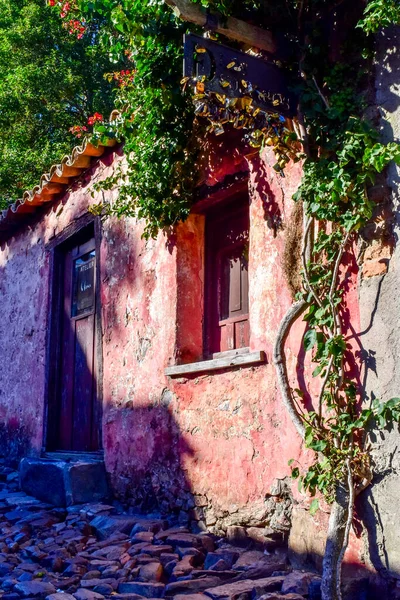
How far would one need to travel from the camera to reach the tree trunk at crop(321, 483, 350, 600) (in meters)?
2.88

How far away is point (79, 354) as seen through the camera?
21.0 feet

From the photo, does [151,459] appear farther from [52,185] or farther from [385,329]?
[52,185]

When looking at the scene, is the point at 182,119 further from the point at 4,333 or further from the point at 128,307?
the point at 4,333

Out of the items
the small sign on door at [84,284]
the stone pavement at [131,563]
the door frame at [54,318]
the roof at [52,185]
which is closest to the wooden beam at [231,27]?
the roof at [52,185]

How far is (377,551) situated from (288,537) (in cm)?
62

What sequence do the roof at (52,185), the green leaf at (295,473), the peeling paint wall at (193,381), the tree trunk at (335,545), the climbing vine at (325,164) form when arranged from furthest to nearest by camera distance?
the roof at (52,185) < the peeling paint wall at (193,381) < the green leaf at (295,473) < the climbing vine at (325,164) < the tree trunk at (335,545)

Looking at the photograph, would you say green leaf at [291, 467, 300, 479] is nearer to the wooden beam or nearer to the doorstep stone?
the wooden beam

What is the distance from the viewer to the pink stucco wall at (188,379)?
372cm

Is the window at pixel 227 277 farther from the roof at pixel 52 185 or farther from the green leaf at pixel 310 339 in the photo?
the roof at pixel 52 185

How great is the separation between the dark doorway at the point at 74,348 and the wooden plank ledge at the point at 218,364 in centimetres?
157

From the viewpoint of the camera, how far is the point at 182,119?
14.7 ft

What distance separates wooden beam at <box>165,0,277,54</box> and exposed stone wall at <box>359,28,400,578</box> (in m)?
0.64

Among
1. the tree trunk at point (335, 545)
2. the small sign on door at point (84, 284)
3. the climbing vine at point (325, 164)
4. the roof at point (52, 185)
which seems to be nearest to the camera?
the tree trunk at point (335, 545)

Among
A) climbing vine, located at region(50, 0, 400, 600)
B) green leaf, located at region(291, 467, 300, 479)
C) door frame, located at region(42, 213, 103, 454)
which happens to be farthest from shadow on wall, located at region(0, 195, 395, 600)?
door frame, located at region(42, 213, 103, 454)
